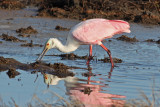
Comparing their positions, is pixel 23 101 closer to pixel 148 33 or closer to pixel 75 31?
pixel 75 31

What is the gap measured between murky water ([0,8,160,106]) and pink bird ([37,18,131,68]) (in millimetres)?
412

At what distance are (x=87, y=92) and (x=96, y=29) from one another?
2824 millimetres

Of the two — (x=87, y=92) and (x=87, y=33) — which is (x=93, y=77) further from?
(x=87, y=33)

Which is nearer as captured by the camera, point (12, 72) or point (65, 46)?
point (12, 72)

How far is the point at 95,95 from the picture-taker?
22.2ft

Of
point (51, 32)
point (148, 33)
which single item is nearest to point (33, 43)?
point (51, 32)

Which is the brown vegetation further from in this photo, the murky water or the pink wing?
the pink wing

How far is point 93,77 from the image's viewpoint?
817 centimetres

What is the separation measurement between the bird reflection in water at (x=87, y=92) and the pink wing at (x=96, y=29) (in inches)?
51.7

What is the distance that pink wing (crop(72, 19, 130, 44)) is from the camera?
9258 millimetres

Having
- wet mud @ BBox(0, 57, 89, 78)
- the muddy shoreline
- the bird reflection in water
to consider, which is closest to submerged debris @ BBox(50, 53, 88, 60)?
wet mud @ BBox(0, 57, 89, 78)

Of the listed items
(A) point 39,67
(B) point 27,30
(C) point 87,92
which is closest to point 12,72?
(A) point 39,67

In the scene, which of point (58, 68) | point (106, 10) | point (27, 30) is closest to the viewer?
point (58, 68)

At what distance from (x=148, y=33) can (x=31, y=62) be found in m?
5.07
